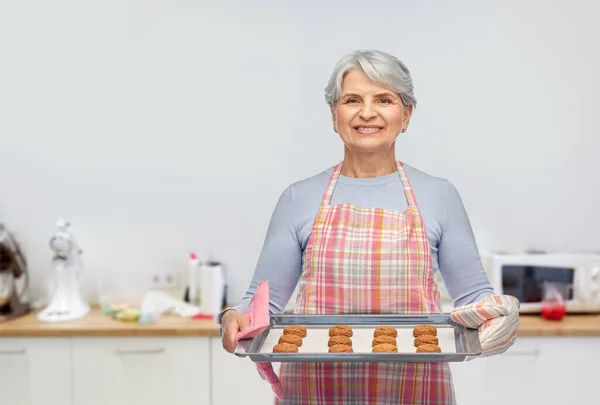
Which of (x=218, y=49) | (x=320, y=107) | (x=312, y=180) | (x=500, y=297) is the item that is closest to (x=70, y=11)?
(x=218, y=49)

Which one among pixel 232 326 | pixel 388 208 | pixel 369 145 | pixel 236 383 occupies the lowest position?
pixel 236 383

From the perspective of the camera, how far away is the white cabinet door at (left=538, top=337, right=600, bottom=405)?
7.09 feet

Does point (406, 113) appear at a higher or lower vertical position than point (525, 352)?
higher

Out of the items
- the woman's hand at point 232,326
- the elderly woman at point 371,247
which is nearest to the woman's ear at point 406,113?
the elderly woman at point 371,247

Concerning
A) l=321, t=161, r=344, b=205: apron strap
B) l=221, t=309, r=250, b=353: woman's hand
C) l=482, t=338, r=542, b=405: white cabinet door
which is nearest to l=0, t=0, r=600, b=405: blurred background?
l=482, t=338, r=542, b=405: white cabinet door

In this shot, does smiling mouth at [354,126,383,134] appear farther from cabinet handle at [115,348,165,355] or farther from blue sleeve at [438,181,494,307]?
cabinet handle at [115,348,165,355]

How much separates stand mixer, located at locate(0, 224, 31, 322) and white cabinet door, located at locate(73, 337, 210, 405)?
1.03 ft

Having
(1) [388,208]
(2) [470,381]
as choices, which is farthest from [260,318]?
(2) [470,381]

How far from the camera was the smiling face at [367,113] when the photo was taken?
1330 mm

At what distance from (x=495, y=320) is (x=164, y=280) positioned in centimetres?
154

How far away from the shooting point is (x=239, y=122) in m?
2.41

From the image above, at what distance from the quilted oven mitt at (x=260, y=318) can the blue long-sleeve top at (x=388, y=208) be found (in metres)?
0.08

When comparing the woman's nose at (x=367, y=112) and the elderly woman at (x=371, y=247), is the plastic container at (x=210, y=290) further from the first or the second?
the woman's nose at (x=367, y=112)

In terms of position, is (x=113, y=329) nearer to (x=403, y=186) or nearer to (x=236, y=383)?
(x=236, y=383)
